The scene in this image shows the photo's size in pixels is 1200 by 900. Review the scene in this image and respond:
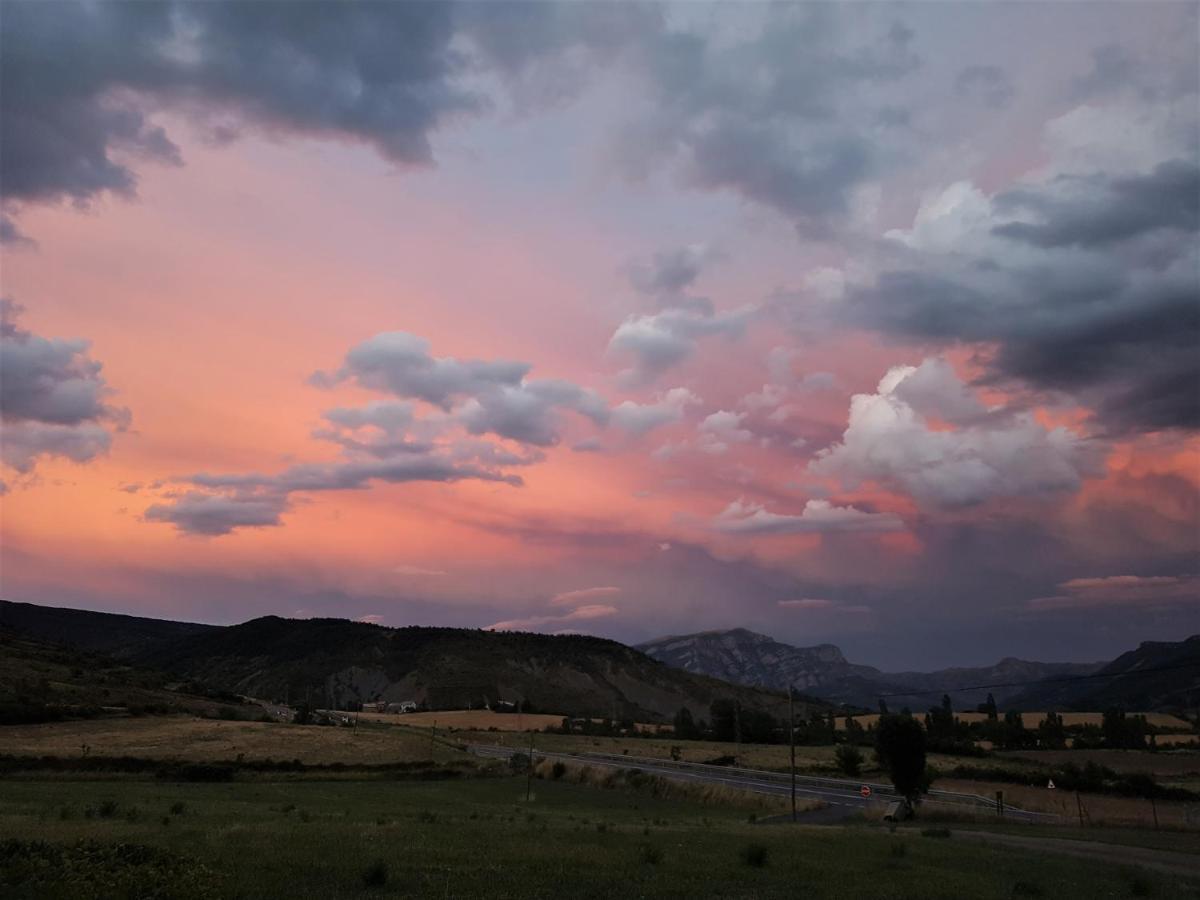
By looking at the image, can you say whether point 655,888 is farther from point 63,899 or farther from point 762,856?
point 63,899

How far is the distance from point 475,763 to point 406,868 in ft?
Result: 242

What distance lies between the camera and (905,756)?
208 ft

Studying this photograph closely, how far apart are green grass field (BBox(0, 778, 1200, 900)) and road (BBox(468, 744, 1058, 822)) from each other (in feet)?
94.1

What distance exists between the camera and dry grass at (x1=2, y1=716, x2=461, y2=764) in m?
76.5

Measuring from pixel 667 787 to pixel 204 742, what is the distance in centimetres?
4933

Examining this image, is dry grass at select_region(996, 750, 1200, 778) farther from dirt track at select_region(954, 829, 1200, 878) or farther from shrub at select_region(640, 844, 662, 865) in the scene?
shrub at select_region(640, 844, 662, 865)

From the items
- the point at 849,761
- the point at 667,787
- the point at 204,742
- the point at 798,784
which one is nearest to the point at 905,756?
the point at 798,784

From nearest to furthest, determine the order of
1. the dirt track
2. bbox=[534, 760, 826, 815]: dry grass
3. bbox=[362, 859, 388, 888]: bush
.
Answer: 1. bbox=[362, 859, 388, 888]: bush
2. the dirt track
3. bbox=[534, 760, 826, 815]: dry grass

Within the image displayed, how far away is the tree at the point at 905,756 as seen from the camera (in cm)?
6344

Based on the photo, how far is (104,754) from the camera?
72688 mm

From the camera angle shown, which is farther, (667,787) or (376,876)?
(667,787)

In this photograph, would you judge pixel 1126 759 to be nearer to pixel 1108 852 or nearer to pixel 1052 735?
pixel 1052 735

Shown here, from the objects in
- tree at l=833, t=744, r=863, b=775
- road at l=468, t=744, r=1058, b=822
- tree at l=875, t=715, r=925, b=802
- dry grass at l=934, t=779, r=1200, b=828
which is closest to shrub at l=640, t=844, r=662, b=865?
tree at l=875, t=715, r=925, b=802

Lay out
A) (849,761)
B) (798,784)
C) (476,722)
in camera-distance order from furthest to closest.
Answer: (476,722) < (849,761) < (798,784)
